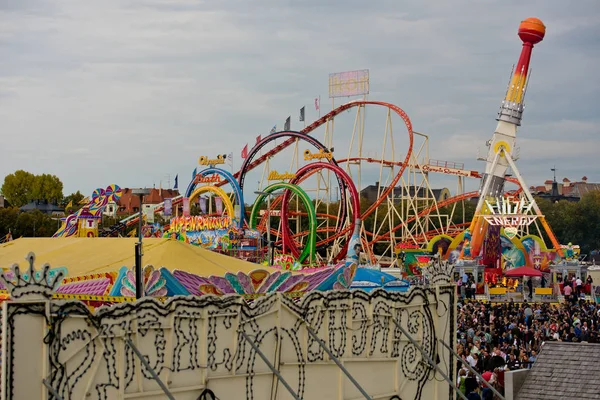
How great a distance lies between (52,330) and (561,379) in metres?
7.45

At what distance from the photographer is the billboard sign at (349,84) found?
53781 mm

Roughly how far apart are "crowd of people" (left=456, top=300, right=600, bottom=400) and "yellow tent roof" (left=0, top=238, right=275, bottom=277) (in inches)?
187

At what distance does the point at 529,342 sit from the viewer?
902 inches

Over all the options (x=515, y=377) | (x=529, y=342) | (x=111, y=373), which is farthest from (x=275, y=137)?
(x=111, y=373)

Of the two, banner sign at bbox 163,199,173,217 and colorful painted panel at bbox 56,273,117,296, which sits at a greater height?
banner sign at bbox 163,199,173,217

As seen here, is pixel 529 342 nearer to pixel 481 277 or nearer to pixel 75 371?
pixel 75 371

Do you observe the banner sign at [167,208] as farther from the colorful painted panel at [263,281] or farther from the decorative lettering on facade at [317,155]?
the colorful painted panel at [263,281]

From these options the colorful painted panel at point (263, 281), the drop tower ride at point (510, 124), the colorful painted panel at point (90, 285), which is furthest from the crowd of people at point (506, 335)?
the drop tower ride at point (510, 124)

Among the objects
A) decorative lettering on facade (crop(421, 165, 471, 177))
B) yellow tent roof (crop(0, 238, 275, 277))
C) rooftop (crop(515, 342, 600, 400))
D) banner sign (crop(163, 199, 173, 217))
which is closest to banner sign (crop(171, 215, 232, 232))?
banner sign (crop(163, 199, 173, 217))

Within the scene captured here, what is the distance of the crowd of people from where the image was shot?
53.3 ft

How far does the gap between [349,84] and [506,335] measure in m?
33.1

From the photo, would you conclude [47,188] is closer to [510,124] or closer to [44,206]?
[44,206]

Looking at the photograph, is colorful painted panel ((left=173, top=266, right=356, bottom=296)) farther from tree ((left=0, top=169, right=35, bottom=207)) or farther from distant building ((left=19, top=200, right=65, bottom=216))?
tree ((left=0, top=169, right=35, bottom=207))

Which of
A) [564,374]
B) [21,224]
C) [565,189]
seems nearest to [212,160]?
[21,224]
